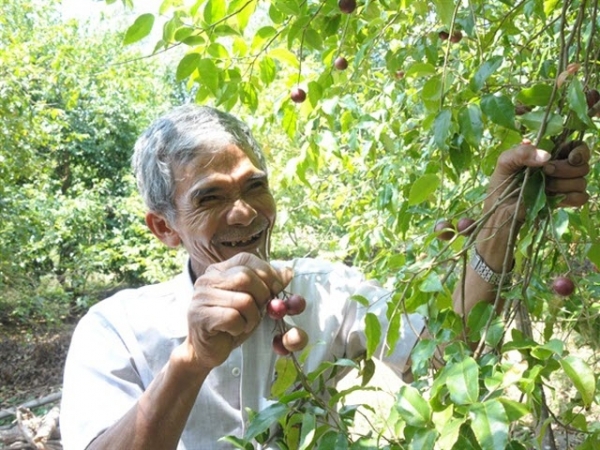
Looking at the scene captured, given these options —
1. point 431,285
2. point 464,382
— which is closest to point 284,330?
point 431,285

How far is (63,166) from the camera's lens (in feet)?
35.4

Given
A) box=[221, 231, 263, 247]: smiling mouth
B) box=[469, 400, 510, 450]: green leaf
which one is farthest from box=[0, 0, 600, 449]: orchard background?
box=[221, 231, 263, 247]: smiling mouth

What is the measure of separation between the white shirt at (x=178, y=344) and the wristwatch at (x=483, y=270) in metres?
0.34

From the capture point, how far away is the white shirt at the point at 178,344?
1.47 metres

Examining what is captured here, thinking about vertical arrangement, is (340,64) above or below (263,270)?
above

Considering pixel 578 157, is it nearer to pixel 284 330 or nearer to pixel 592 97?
pixel 592 97

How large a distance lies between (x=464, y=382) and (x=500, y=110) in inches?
19.0

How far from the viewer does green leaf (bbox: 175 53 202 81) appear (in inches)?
55.6

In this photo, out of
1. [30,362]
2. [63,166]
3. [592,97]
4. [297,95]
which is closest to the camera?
[592,97]

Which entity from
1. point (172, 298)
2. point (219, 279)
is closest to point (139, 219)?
point (172, 298)

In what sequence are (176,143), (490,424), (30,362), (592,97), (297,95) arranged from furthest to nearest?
(30,362)
(297,95)
(176,143)
(592,97)
(490,424)

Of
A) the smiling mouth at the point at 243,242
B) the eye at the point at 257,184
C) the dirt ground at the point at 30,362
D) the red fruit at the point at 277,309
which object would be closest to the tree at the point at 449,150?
the red fruit at the point at 277,309

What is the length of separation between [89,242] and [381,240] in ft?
23.2

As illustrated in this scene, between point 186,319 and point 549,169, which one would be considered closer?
point 549,169
